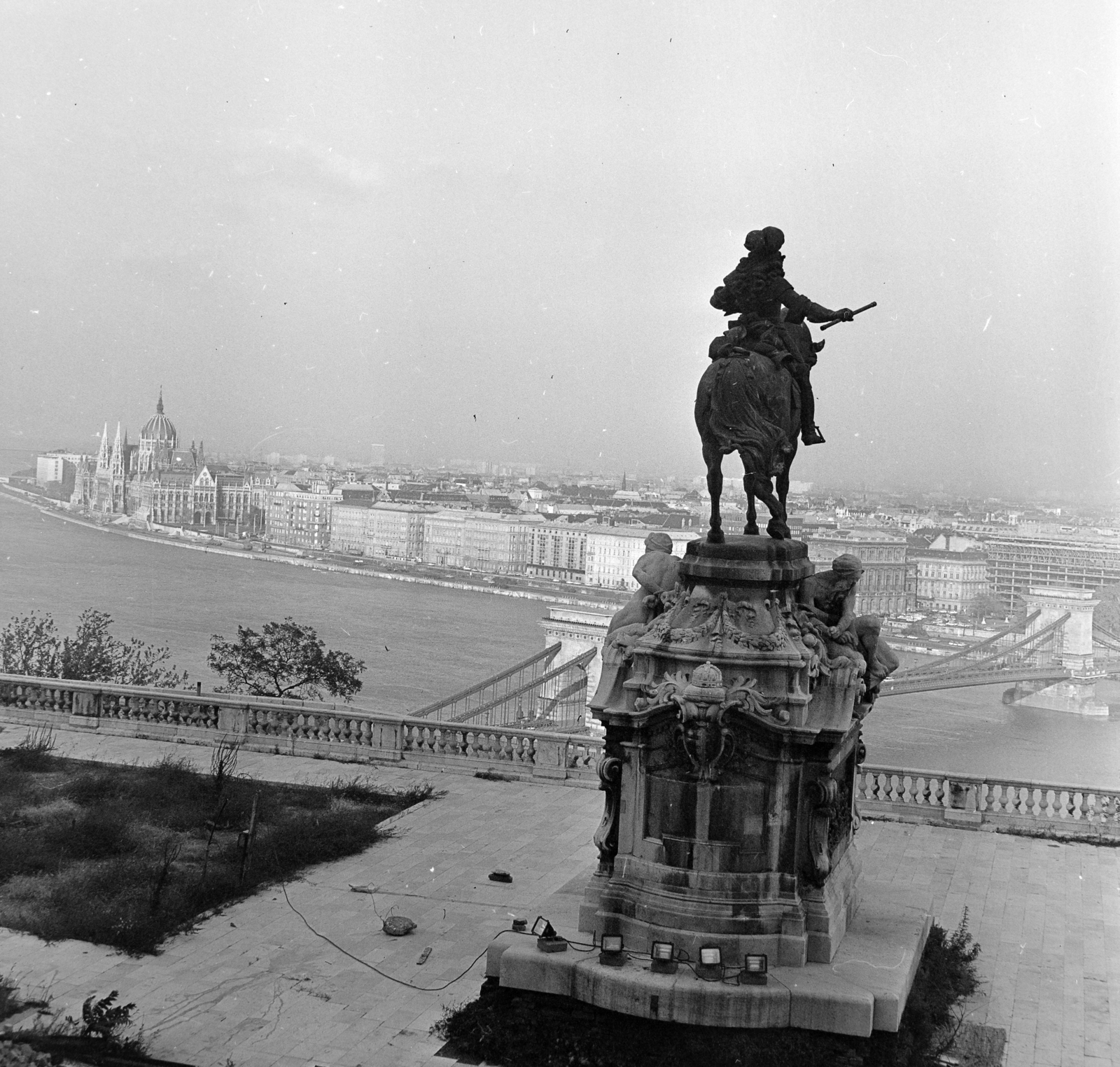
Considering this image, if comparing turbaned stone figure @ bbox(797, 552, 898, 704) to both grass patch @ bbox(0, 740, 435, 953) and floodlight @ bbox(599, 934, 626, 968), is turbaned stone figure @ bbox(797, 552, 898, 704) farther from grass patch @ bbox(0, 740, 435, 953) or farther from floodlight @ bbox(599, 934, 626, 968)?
grass patch @ bbox(0, 740, 435, 953)

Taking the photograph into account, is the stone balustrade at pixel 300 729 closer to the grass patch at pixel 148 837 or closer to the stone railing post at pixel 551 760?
the stone railing post at pixel 551 760

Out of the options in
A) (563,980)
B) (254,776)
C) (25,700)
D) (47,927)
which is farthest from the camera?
(25,700)

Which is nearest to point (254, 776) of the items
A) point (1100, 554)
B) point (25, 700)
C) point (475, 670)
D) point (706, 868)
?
point (25, 700)

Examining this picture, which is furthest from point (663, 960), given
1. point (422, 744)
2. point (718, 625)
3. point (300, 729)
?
point (300, 729)

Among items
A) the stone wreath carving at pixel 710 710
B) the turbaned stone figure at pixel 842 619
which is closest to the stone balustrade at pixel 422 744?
the turbaned stone figure at pixel 842 619

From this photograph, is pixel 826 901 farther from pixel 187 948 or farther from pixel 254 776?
pixel 254 776

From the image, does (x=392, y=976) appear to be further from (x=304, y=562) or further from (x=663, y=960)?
(x=304, y=562)

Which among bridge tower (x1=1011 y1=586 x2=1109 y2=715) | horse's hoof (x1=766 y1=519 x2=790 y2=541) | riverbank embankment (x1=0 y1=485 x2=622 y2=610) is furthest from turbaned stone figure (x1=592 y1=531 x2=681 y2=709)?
bridge tower (x1=1011 y1=586 x2=1109 y2=715)
